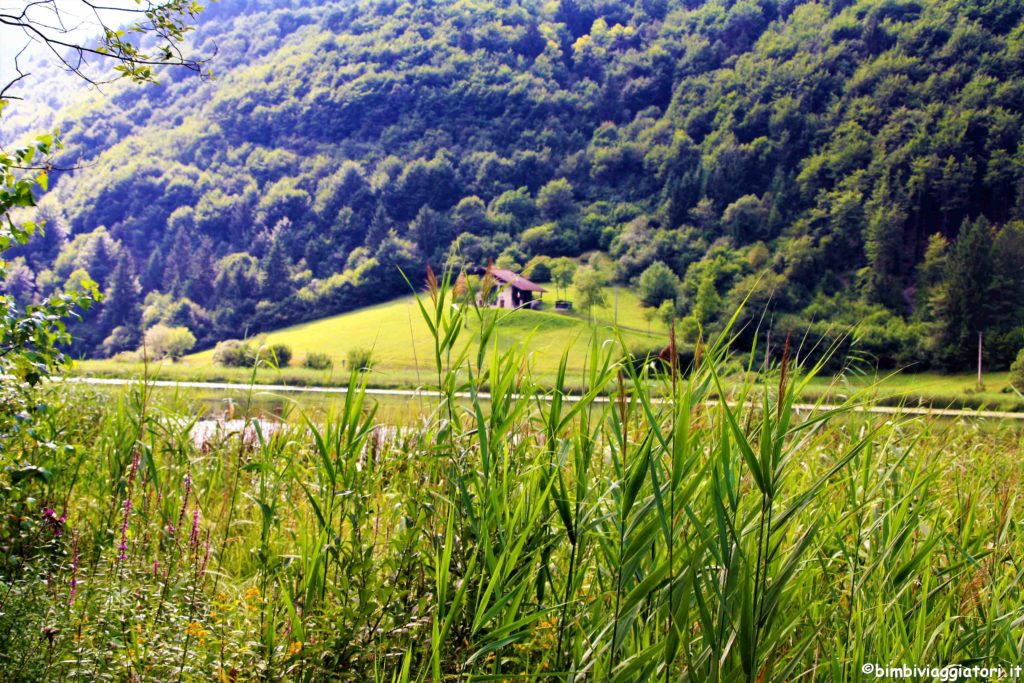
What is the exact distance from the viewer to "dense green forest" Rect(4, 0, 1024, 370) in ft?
231

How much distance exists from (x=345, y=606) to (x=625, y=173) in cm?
9567

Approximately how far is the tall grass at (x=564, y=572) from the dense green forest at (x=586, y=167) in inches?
2181

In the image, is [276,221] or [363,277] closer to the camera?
[363,277]

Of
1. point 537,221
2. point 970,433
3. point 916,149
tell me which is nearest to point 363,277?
point 537,221

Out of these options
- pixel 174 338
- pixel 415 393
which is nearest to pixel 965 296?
pixel 415 393

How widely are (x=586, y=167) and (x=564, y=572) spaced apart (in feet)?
318

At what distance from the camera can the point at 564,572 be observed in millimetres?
2211

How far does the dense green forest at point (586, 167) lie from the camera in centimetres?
7044

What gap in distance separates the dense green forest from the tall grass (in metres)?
55.4

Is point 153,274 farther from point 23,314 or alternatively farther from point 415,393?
point 415,393

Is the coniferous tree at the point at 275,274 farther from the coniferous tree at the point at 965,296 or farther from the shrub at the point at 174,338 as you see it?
the coniferous tree at the point at 965,296

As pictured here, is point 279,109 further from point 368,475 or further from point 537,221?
point 368,475

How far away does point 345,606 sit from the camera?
2.20 m

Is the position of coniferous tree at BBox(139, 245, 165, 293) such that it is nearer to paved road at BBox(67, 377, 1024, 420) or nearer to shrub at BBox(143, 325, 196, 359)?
shrub at BBox(143, 325, 196, 359)
